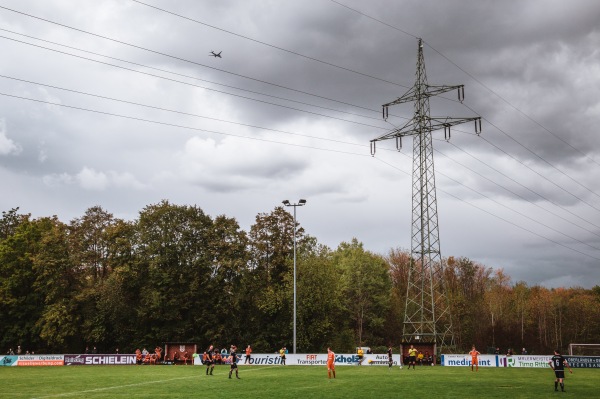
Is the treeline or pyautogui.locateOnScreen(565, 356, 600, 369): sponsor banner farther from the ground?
the treeline

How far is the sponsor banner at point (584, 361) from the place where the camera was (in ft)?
187

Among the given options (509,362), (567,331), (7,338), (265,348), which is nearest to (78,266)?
(7,338)

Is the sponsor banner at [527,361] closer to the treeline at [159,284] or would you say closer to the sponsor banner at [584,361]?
the sponsor banner at [584,361]

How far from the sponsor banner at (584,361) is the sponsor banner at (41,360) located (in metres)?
54.8

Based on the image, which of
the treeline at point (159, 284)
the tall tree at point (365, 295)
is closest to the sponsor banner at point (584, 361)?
the treeline at point (159, 284)

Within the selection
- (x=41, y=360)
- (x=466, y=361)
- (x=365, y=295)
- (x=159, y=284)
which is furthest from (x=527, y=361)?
(x=41, y=360)

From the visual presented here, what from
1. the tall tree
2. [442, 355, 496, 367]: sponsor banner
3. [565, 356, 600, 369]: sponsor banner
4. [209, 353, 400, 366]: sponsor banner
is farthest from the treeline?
[442, 355, 496, 367]: sponsor banner

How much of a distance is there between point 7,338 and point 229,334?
28389mm

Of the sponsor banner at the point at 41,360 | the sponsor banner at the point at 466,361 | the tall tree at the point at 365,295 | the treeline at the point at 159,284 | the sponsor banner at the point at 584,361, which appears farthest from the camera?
the tall tree at the point at 365,295

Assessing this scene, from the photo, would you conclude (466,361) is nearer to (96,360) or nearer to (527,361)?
(527,361)

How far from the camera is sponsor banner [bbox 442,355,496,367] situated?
185 feet

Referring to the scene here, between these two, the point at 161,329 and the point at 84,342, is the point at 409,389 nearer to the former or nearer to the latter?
the point at 161,329

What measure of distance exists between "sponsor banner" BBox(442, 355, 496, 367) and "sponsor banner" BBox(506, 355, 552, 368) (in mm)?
981

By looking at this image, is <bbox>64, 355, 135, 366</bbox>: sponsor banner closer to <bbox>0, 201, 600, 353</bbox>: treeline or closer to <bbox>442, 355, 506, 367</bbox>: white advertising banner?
<bbox>0, 201, 600, 353</bbox>: treeline
